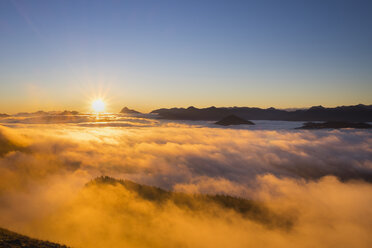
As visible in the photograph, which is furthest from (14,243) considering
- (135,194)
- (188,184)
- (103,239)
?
(188,184)

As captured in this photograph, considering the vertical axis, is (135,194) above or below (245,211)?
above

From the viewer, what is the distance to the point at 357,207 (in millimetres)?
144000

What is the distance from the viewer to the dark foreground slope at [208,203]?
11731 centimetres

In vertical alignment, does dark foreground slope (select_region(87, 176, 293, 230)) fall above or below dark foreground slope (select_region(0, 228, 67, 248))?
below

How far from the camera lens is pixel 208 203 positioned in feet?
460

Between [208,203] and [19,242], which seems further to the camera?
[208,203]

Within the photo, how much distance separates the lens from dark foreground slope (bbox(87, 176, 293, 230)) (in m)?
117

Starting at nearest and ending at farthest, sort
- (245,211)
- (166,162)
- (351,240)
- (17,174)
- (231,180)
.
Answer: (17,174)
(245,211)
(351,240)
(231,180)
(166,162)

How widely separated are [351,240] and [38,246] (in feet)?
597

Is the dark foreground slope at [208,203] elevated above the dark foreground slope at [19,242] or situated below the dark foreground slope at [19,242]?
below

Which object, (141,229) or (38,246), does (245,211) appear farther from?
(38,246)

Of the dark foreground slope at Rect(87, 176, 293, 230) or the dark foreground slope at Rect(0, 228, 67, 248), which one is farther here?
the dark foreground slope at Rect(87, 176, 293, 230)

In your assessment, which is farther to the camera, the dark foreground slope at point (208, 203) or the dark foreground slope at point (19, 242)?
the dark foreground slope at point (208, 203)

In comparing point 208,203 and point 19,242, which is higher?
point 19,242
